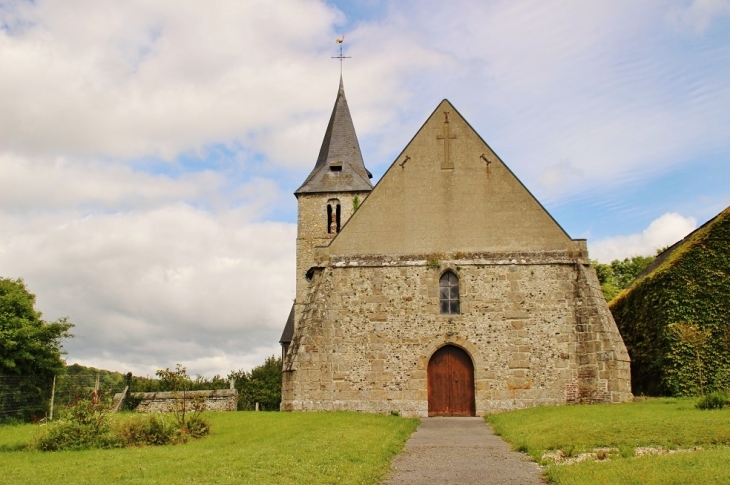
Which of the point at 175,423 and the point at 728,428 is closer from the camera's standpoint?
the point at 728,428

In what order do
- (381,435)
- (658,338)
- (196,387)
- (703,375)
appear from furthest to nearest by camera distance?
1. (196,387)
2. (658,338)
3. (703,375)
4. (381,435)

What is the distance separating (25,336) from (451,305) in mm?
13540

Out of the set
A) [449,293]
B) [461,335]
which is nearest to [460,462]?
[461,335]

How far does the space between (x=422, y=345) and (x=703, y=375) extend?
8.08 m

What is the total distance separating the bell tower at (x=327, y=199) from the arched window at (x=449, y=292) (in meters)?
15.1

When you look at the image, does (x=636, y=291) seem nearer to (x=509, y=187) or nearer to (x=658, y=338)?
(x=658, y=338)

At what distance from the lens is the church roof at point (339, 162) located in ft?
120

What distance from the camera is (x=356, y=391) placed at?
19.7 meters

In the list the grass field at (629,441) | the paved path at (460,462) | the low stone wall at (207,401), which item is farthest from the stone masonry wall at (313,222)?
the paved path at (460,462)

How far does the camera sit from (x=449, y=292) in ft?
66.9

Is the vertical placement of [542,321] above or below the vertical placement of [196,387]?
above

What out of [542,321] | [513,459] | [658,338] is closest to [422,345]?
[542,321]

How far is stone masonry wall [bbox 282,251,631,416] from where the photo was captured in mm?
19359

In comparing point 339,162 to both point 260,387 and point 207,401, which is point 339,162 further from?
point 207,401
